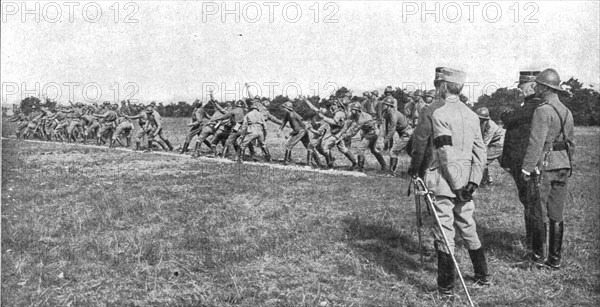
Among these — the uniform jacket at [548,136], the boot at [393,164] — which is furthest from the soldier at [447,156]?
the boot at [393,164]

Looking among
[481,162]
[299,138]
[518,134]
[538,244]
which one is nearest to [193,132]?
[299,138]

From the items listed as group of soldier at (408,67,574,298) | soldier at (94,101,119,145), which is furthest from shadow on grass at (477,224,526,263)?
soldier at (94,101,119,145)

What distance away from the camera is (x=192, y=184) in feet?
35.1

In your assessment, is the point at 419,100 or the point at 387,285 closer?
the point at 387,285

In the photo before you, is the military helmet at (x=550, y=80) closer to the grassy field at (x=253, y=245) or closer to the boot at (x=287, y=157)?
the grassy field at (x=253, y=245)

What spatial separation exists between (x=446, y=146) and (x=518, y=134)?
1979 mm

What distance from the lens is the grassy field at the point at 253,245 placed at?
4.85 metres

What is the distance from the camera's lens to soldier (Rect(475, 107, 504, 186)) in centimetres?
977

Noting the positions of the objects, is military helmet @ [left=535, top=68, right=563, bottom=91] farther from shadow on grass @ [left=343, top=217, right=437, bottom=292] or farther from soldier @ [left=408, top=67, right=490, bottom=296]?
shadow on grass @ [left=343, top=217, right=437, bottom=292]

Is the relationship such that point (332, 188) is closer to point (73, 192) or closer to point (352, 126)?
point (352, 126)

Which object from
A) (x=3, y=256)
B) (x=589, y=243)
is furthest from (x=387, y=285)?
(x=3, y=256)

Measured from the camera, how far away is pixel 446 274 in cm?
466

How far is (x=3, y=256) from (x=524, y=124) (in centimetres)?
606

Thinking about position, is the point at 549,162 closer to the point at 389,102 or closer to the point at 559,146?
the point at 559,146
